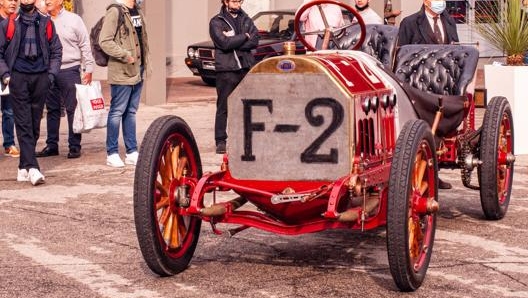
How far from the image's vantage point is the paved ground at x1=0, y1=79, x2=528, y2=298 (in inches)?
286

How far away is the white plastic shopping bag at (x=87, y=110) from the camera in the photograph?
12.8 m

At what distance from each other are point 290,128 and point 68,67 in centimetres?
637

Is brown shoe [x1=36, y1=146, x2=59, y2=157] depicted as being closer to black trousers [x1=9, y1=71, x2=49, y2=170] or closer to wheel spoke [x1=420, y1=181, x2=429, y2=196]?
black trousers [x1=9, y1=71, x2=49, y2=170]

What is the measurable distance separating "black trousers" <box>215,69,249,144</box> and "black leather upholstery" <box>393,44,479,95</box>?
3.57 metres

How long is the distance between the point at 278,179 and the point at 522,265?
1587mm

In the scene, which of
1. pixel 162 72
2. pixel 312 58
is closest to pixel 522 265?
pixel 312 58

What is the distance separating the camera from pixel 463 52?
32.3 ft

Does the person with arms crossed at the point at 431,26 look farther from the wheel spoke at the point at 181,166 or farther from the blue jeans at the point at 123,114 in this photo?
the wheel spoke at the point at 181,166

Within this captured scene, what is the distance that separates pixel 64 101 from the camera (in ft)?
44.2

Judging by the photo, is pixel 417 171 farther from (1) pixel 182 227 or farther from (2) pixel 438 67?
(2) pixel 438 67

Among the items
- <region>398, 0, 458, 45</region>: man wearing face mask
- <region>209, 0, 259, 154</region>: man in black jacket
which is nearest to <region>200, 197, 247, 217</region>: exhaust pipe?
<region>398, 0, 458, 45</region>: man wearing face mask

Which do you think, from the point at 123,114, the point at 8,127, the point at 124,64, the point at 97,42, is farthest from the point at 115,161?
the point at 8,127

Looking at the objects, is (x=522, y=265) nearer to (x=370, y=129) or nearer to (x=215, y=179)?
(x=370, y=129)

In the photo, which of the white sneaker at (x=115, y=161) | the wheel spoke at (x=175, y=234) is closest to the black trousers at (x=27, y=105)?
the white sneaker at (x=115, y=161)
